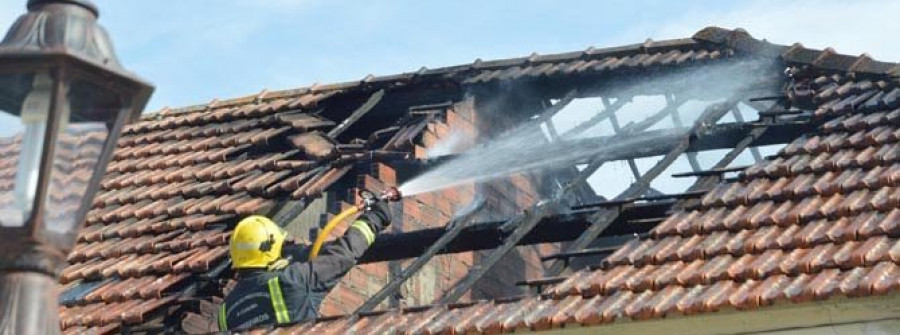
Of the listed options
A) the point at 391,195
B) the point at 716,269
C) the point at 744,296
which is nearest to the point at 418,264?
the point at 391,195

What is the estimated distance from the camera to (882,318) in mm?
6809

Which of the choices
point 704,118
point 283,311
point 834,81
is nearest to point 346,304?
point 283,311

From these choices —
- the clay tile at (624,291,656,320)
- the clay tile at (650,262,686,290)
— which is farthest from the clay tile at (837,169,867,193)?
the clay tile at (624,291,656,320)

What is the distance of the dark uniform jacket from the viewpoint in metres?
8.41

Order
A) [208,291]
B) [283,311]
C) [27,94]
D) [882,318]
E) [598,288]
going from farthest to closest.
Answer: [208,291] → [283,311] → [598,288] → [882,318] → [27,94]

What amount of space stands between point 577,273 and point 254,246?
1868 millimetres

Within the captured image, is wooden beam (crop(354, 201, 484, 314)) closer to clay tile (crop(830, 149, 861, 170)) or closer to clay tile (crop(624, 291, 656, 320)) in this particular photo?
clay tile (crop(624, 291, 656, 320))

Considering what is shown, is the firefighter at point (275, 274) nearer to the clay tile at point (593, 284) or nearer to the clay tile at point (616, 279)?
the clay tile at point (593, 284)

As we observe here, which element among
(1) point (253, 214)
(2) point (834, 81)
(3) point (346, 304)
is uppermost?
(2) point (834, 81)

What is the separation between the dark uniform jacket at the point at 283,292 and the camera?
8.41m

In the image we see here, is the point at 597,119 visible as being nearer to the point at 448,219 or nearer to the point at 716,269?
the point at 448,219

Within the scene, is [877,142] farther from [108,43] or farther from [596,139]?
[108,43]

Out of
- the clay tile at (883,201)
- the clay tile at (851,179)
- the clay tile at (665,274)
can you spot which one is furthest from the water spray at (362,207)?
the clay tile at (883,201)

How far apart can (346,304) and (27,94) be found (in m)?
6.75
